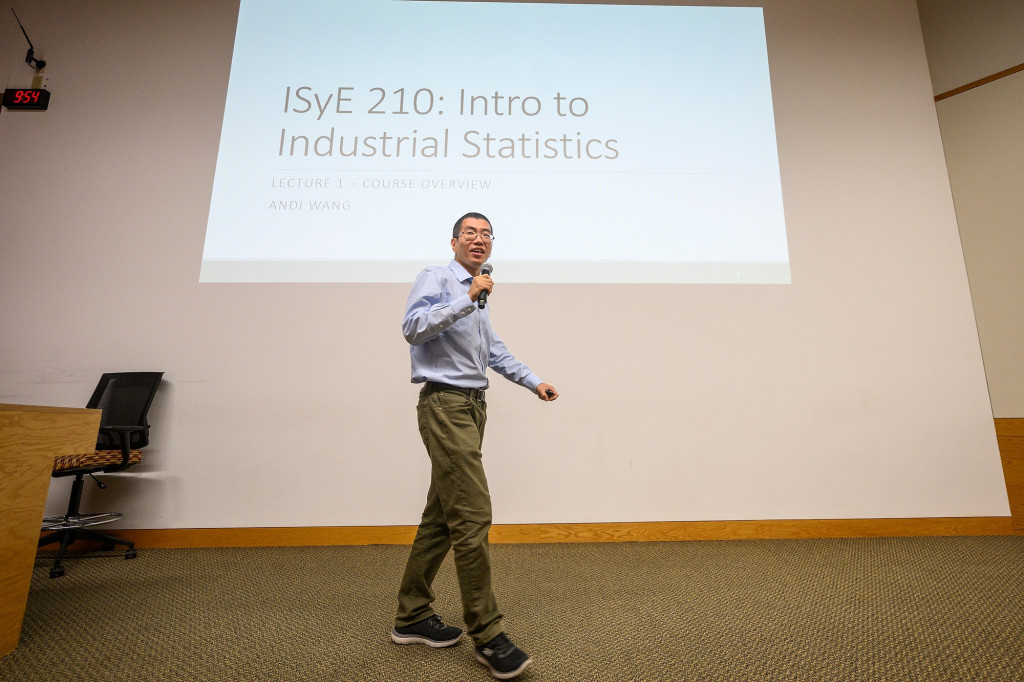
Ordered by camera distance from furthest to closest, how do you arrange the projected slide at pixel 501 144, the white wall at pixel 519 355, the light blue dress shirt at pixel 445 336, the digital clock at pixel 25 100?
1. the digital clock at pixel 25 100
2. the projected slide at pixel 501 144
3. the white wall at pixel 519 355
4. the light blue dress shirt at pixel 445 336

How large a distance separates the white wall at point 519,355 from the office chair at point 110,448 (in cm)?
13

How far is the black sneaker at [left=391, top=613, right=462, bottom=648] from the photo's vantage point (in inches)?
61.5

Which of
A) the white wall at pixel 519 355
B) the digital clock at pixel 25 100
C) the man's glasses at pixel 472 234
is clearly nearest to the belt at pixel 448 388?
the man's glasses at pixel 472 234

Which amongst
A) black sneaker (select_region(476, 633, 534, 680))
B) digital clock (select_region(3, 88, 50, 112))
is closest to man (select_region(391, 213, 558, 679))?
black sneaker (select_region(476, 633, 534, 680))

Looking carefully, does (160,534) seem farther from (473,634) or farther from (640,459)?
(640,459)

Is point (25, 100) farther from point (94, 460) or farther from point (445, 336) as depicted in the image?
point (445, 336)

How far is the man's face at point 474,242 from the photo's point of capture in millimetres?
1673

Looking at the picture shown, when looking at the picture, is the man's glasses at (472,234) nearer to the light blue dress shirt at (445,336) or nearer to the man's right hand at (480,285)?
the light blue dress shirt at (445,336)

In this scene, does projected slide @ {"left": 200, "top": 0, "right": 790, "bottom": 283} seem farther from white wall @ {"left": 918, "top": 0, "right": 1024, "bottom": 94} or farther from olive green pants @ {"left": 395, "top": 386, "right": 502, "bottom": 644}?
olive green pants @ {"left": 395, "top": 386, "right": 502, "bottom": 644}

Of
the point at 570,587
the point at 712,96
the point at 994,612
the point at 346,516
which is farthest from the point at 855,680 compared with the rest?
the point at 712,96

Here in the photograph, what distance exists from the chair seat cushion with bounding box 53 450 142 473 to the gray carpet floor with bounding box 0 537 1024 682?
0.46m

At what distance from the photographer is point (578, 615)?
1791 millimetres

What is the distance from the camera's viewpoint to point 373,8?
3402 millimetres

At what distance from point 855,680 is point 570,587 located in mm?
1022
